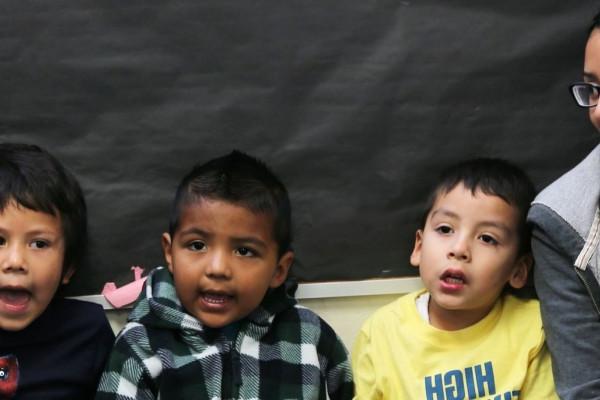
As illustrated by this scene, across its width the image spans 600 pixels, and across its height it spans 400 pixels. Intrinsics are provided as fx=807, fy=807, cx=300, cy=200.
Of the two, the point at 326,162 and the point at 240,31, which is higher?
the point at 240,31

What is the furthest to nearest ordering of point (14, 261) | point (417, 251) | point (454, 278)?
point (417, 251) < point (454, 278) < point (14, 261)

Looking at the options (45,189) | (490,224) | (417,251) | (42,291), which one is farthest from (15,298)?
(490,224)

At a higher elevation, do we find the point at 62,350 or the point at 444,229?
the point at 444,229

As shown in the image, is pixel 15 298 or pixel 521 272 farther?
pixel 521 272

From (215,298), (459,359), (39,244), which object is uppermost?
(39,244)

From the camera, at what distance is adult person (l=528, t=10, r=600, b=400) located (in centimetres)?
137

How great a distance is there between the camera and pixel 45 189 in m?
1.42

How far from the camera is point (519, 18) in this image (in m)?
1.58

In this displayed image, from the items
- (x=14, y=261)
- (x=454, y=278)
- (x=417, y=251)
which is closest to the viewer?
(x=14, y=261)

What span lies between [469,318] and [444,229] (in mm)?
176

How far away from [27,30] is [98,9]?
0.45 feet

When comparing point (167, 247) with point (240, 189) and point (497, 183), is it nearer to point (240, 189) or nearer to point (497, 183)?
point (240, 189)

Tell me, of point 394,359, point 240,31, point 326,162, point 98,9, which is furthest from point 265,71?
point 394,359

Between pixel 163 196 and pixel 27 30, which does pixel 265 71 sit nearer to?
pixel 163 196
